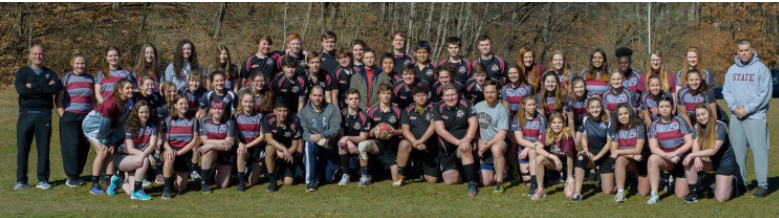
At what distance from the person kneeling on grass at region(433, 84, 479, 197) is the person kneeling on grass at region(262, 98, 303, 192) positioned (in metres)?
1.59

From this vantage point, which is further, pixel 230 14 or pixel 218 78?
pixel 230 14

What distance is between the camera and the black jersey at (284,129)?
893 centimetres

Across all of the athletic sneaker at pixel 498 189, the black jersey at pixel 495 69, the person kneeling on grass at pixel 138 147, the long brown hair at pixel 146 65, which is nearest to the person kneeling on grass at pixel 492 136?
the athletic sneaker at pixel 498 189

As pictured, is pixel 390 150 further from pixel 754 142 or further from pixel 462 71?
pixel 754 142

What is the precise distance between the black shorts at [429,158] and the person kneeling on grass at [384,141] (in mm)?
261

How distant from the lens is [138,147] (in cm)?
853

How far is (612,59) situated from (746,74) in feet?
90.9

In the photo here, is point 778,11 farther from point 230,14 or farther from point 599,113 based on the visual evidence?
point 599,113

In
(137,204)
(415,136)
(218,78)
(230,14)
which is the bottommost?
(137,204)

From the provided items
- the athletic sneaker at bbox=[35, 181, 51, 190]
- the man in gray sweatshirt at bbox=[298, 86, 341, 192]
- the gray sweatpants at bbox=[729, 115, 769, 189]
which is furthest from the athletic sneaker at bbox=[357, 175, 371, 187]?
the gray sweatpants at bbox=[729, 115, 769, 189]

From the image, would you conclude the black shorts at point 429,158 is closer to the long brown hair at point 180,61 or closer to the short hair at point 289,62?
the short hair at point 289,62

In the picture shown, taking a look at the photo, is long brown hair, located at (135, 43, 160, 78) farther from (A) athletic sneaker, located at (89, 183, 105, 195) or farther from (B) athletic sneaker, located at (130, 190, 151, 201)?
(B) athletic sneaker, located at (130, 190, 151, 201)

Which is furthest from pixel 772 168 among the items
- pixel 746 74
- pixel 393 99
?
pixel 393 99

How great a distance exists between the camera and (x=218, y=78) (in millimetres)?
9062
